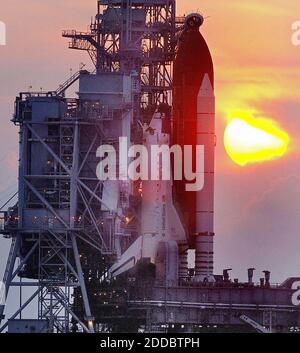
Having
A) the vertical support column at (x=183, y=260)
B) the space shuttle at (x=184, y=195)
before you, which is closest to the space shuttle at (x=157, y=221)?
the space shuttle at (x=184, y=195)

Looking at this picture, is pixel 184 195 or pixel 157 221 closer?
pixel 157 221

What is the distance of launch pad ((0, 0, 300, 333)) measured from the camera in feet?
271

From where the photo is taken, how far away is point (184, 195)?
8769 cm

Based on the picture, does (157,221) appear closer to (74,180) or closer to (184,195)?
(184,195)

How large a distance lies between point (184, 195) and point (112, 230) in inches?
281

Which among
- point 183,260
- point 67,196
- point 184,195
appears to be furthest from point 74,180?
point 183,260

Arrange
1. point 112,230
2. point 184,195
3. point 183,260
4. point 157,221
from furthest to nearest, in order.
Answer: point 183,260
point 184,195
point 157,221
point 112,230

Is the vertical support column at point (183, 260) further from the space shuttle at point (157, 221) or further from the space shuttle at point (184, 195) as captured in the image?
the space shuttle at point (157, 221)

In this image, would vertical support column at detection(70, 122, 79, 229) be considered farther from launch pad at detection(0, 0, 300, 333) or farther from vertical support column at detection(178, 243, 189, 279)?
vertical support column at detection(178, 243, 189, 279)

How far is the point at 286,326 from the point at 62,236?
11575 mm

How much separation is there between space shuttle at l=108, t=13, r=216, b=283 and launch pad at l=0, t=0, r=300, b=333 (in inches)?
2.7

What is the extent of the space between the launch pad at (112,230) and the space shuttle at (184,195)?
7 centimetres

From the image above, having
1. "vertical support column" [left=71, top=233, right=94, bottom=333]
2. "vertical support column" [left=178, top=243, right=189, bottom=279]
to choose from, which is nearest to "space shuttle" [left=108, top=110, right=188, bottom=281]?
"vertical support column" [left=178, top=243, right=189, bottom=279]
